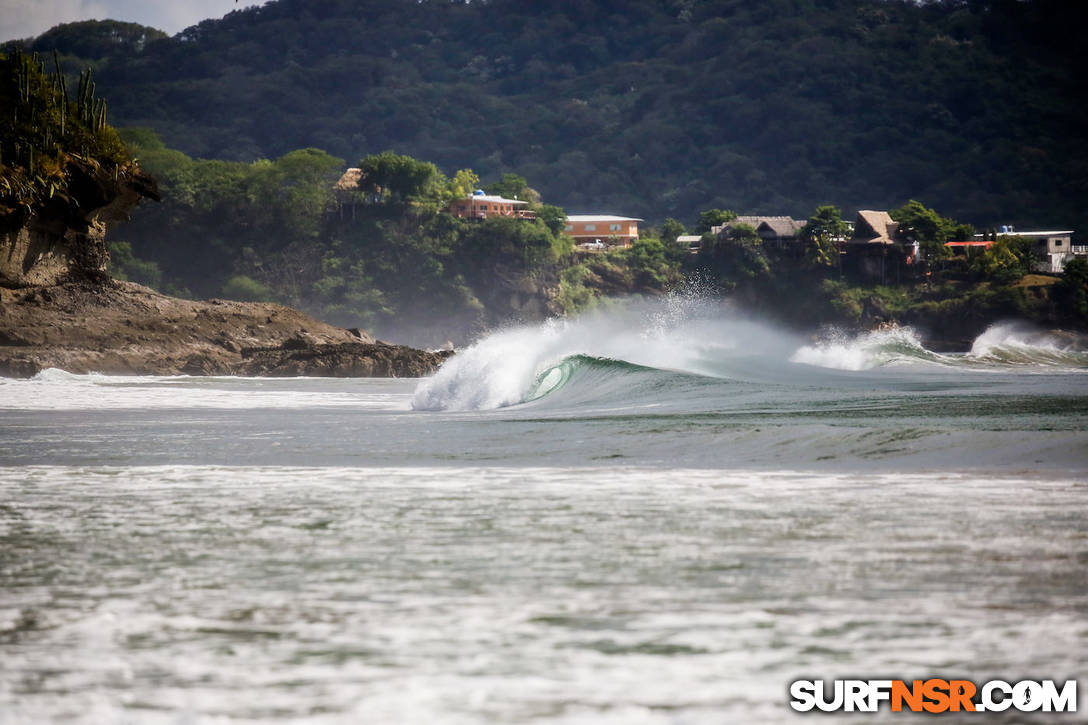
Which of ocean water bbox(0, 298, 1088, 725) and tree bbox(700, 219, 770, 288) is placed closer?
ocean water bbox(0, 298, 1088, 725)

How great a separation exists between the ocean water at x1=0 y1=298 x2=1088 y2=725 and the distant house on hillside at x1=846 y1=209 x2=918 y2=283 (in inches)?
3490

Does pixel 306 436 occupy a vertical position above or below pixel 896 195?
below

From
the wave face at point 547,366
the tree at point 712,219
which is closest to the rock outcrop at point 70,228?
the wave face at point 547,366

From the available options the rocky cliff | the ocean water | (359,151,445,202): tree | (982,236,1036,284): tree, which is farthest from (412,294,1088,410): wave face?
(359,151,445,202): tree

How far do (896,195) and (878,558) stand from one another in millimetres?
173241

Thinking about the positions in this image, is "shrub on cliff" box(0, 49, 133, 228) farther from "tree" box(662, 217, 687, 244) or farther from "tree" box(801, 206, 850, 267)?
"tree" box(662, 217, 687, 244)

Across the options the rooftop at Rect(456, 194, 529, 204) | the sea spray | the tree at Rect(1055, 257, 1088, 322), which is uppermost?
the rooftop at Rect(456, 194, 529, 204)

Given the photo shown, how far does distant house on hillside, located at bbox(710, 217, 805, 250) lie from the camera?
362 feet

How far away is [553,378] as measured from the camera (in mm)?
26703

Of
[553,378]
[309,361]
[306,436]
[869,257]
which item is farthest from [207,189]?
[306,436]

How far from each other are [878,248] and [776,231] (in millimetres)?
10850

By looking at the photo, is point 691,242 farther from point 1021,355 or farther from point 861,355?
point 861,355

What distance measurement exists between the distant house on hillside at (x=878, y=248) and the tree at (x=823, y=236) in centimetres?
131

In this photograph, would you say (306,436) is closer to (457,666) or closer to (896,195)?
(457,666)
